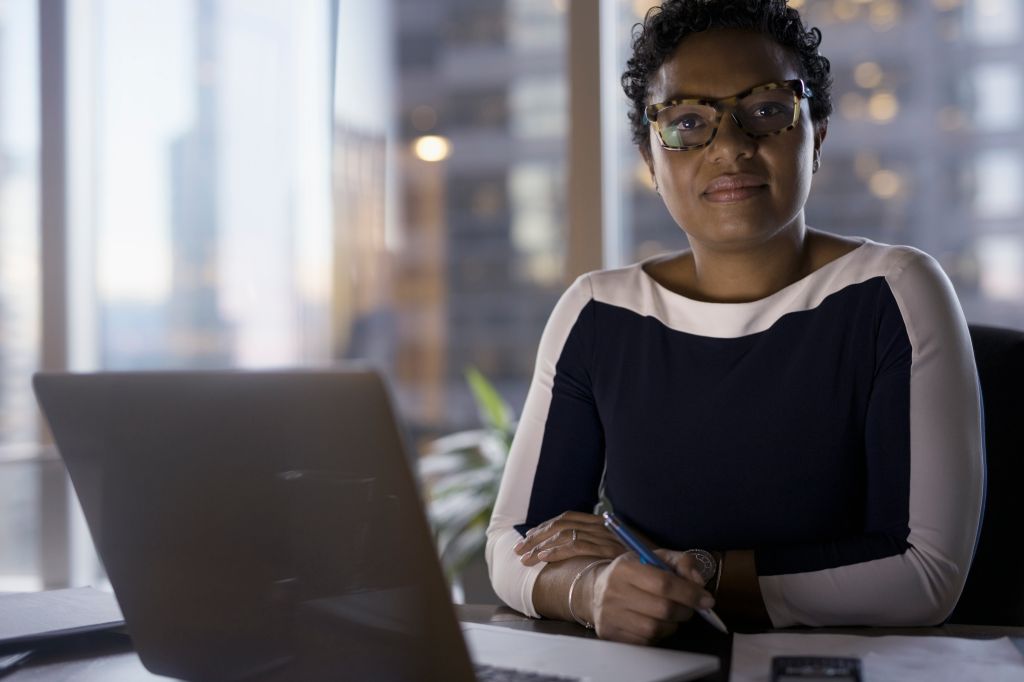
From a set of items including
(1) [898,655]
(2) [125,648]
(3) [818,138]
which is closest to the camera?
(1) [898,655]

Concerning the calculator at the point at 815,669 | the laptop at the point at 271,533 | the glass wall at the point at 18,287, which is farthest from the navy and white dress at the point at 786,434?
the glass wall at the point at 18,287

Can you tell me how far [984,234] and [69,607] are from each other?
109 inches

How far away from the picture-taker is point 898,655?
0.94 meters

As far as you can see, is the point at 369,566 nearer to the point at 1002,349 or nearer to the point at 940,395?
the point at 940,395

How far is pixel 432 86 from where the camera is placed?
3.82m

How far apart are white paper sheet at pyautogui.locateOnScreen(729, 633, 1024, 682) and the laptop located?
0.31 feet

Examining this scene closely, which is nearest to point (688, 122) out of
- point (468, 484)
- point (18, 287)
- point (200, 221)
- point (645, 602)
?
point (645, 602)

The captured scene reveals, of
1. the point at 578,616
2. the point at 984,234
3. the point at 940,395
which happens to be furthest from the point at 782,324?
the point at 984,234

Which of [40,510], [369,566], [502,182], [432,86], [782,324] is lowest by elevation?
[40,510]

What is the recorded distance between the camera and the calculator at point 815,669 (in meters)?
0.84

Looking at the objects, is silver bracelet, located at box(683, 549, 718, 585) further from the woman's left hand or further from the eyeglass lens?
the eyeglass lens

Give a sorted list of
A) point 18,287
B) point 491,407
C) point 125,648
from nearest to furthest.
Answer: point 125,648
point 491,407
point 18,287

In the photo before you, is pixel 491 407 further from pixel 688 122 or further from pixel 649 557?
pixel 649 557

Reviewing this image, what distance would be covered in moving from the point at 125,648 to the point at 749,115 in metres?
1.08
